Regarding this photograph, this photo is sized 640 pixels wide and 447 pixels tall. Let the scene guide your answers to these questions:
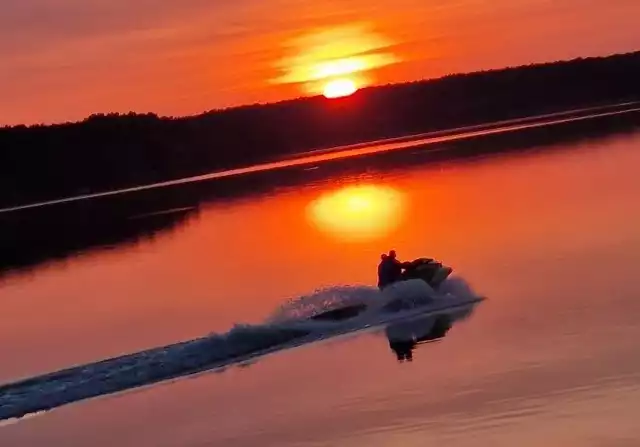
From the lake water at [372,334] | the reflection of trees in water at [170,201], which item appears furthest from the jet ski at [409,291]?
the reflection of trees in water at [170,201]

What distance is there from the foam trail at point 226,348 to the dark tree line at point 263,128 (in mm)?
59301

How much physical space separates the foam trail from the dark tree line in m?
59.3

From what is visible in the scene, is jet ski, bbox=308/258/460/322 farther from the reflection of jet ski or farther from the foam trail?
the reflection of jet ski

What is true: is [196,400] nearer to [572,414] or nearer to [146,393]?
[146,393]

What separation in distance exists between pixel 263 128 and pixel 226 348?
295ft

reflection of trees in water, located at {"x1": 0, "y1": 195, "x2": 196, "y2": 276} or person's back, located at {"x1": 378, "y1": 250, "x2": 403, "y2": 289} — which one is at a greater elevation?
reflection of trees in water, located at {"x1": 0, "y1": 195, "x2": 196, "y2": 276}

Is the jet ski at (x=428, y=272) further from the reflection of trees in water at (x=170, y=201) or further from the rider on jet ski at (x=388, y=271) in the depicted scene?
the reflection of trees in water at (x=170, y=201)

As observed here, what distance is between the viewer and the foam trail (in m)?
19.5

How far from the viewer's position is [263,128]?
11012cm

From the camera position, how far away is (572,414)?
1480 cm

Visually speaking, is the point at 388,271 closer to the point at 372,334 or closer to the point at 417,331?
the point at 372,334

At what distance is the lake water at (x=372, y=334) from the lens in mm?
15625

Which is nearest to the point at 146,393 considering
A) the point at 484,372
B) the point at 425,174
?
the point at 484,372

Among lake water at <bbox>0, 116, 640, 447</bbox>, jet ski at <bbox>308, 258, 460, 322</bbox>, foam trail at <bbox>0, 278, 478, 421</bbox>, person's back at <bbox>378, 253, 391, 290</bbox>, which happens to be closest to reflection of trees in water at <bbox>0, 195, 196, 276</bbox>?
lake water at <bbox>0, 116, 640, 447</bbox>
